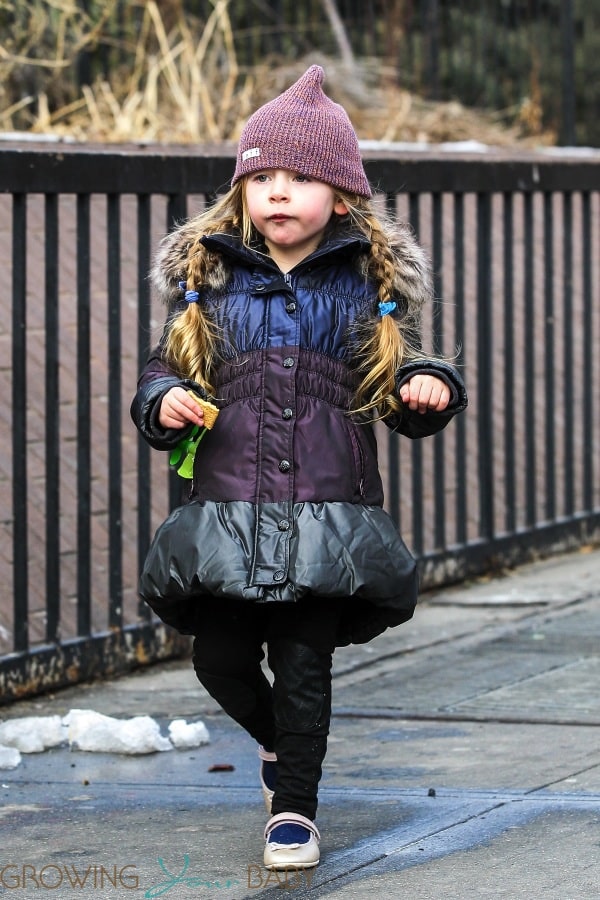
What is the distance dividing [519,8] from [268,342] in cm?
740

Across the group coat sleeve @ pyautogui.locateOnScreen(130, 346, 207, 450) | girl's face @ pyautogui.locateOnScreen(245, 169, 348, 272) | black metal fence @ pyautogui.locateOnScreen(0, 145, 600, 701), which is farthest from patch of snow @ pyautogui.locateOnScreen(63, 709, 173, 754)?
girl's face @ pyautogui.locateOnScreen(245, 169, 348, 272)

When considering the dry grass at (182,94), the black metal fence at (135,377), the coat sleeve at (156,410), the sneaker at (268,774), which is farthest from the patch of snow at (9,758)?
the dry grass at (182,94)

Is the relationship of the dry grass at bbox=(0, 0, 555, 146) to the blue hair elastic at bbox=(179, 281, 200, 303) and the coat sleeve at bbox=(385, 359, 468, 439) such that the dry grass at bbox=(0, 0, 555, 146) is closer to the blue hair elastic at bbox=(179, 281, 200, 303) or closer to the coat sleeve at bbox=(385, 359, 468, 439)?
the blue hair elastic at bbox=(179, 281, 200, 303)

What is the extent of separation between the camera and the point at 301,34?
34.3 feet

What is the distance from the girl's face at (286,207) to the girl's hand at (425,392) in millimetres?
434

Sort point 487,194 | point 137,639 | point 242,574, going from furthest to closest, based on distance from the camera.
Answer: point 487,194 < point 137,639 < point 242,574

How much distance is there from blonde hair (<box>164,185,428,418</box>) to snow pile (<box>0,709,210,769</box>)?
50.2 inches

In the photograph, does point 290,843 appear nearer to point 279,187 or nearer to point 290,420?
point 290,420

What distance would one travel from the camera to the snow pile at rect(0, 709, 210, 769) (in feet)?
15.5

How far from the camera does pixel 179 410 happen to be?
365 cm

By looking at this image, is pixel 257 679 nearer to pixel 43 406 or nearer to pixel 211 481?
pixel 211 481

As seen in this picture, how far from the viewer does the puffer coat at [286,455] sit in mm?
3668

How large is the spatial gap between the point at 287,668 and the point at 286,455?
460 millimetres

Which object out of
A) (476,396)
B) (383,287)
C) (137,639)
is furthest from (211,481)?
(476,396)
